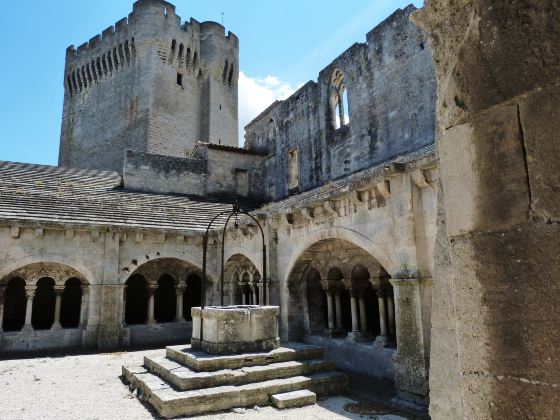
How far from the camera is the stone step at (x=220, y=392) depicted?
5.59 meters

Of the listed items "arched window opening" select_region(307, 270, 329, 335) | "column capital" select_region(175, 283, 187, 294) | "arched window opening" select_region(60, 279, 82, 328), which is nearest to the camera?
"arched window opening" select_region(307, 270, 329, 335)

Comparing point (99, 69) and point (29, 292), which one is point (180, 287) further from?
point (99, 69)

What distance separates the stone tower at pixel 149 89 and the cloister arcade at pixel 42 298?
12818 mm

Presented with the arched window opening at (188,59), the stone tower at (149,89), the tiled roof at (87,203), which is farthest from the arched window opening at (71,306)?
the arched window opening at (188,59)

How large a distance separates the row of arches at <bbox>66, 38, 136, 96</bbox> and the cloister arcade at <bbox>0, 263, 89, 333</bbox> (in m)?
18.1

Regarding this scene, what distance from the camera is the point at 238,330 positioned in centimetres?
719

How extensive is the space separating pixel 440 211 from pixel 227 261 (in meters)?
12.0

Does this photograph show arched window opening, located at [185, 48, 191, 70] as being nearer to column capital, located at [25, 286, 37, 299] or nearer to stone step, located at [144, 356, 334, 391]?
column capital, located at [25, 286, 37, 299]

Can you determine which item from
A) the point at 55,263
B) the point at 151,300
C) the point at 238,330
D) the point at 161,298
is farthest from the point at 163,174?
the point at 238,330

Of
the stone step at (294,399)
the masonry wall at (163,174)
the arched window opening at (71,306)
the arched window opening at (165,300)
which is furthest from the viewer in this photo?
the masonry wall at (163,174)

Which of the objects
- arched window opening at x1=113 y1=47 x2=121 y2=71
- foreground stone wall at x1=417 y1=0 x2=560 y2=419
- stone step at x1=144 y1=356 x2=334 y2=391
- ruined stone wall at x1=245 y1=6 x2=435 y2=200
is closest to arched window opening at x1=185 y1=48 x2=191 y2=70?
arched window opening at x1=113 y1=47 x2=121 y2=71

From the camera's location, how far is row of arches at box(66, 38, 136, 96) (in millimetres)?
26750

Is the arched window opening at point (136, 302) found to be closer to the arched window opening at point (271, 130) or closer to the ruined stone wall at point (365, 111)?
the ruined stone wall at point (365, 111)

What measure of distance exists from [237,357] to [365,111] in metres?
10.3
